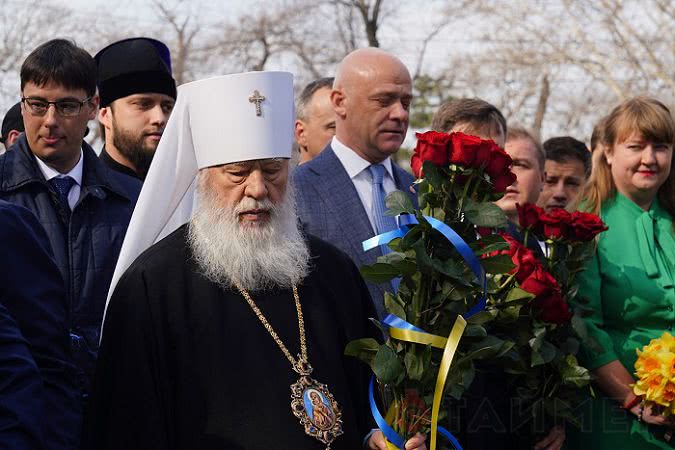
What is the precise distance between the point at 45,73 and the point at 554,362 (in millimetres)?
2701

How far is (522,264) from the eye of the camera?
4.76 m

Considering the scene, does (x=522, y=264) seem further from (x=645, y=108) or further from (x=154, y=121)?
(x=154, y=121)

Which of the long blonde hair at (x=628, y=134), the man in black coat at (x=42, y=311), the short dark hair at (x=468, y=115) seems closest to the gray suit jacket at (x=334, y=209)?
the short dark hair at (x=468, y=115)

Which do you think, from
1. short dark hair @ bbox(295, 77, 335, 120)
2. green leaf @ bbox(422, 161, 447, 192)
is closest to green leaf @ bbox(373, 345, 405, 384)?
green leaf @ bbox(422, 161, 447, 192)

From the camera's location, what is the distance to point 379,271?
3895 mm

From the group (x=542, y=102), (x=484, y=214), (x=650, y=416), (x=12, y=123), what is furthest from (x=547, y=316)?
(x=542, y=102)

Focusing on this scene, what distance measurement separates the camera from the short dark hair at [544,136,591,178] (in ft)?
25.9

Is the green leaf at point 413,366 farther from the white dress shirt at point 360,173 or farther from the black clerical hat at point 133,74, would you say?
the black clerical hat at point 133,74

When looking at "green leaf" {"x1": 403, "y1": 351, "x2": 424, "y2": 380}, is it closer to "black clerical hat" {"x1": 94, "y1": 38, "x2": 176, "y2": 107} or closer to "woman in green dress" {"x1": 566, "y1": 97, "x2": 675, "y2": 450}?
"woman in green dress" {"x1": 566, "y1": 97, "x2": 675, "y2": 450}

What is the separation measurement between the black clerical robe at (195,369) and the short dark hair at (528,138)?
8.99ft

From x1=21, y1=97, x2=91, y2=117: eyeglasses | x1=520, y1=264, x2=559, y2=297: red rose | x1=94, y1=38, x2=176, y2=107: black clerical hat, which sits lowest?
x1=520, y1=264, x2=559, y2=297: red rose

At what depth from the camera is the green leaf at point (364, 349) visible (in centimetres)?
385

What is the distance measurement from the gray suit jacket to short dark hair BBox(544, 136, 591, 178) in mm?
2886

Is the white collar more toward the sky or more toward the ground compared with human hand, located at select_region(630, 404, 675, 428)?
more toward the sky
